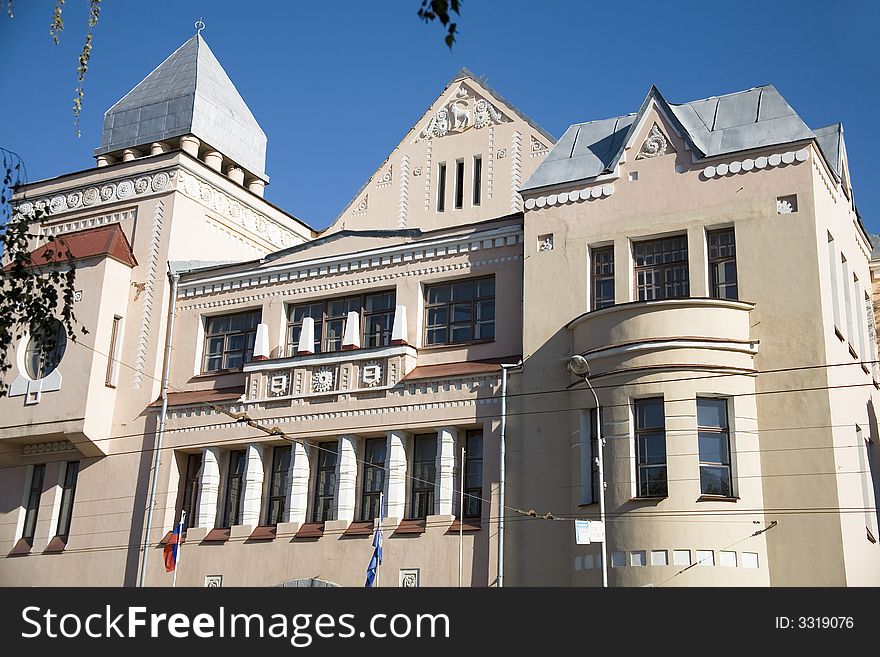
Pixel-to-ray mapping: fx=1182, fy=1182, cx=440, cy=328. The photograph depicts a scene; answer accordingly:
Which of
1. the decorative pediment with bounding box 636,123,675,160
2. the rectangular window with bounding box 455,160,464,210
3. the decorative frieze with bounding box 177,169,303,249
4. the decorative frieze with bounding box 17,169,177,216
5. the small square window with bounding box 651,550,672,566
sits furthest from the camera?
the rectangular window with bounding box 455,160,464,210

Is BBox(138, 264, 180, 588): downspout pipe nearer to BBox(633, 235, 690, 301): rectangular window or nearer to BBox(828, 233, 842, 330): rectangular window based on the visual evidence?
BBox(633, 235, 690, 301): rectangular window

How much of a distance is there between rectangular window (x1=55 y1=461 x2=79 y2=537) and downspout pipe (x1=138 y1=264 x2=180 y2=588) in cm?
298

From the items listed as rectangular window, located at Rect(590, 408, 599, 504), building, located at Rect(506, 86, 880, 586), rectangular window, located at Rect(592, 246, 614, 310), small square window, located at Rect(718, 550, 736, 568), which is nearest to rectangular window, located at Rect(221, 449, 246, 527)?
building, located at Rect(506, 86, 880, 586)

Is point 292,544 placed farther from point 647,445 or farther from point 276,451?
point 647,445

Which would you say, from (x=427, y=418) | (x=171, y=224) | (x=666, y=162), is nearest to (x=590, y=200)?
(x=666, y=162)

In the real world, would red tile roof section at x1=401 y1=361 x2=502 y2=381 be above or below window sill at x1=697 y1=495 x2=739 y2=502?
above

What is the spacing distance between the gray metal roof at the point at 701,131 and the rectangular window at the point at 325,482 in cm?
899

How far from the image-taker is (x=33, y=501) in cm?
3612

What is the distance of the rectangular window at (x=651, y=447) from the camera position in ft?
86.9

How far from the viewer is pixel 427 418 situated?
1219 inches

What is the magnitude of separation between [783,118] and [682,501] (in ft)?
33.0

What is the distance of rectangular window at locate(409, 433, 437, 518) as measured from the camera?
30750mm

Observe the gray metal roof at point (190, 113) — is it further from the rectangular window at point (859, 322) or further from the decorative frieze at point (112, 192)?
the rectangular window at point (859, 322)

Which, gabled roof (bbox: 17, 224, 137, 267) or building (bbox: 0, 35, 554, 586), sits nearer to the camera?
building (bbox: 0, 35, 554, 586)
